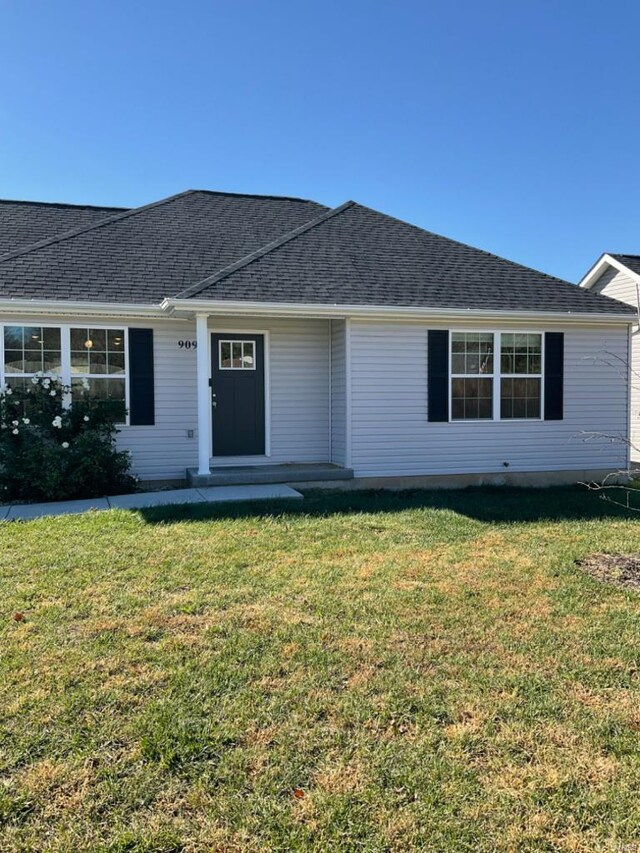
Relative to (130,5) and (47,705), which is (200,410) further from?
(130,5)

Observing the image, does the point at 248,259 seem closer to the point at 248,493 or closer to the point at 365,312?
the point at 365,312

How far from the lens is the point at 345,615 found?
451 cm

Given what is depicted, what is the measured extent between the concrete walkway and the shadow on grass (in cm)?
30

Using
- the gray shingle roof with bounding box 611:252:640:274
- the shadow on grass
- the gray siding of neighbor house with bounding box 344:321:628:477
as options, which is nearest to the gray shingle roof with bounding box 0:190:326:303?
the gray siding of neighbor house with bounding box 344:321:628:477

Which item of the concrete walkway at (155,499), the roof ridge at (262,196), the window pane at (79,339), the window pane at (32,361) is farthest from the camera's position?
the roof ridge at (262,196)

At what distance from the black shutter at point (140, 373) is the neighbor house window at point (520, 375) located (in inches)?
226

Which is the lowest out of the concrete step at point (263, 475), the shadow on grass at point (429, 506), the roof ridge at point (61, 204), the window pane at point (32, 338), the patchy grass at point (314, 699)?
the patchy grass at point (314, 699)

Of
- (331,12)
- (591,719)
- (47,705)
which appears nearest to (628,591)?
(591,719)

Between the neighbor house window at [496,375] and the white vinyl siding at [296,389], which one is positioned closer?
the neighbor house window at [496,375]

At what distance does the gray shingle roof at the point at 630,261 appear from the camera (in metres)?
17.1

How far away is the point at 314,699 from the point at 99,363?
762 centimetres

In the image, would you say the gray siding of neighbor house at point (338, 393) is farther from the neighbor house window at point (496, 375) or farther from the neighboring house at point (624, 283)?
the neighboring house at point (624, 283)

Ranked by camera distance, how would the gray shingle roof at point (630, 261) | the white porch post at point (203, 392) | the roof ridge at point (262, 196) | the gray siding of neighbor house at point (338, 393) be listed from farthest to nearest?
the gray shingle roof at point (630, 261) → the roof ridge at point (262, 196) → the gray siding of neighbor house at point (338, 393) → the white porch post at point (203, 392)

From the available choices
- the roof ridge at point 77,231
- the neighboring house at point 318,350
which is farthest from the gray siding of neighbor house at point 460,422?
the roof ridge at point 77,231
